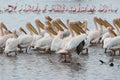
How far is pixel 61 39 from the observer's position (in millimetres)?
16203

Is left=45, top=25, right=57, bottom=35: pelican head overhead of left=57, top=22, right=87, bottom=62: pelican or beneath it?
overhead

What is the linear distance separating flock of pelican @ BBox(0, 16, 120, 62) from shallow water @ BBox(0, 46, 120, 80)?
26 cm

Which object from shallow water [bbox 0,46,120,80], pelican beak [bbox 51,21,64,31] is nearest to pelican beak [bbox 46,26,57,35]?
pelican beak [bbox 51,21,64,31]

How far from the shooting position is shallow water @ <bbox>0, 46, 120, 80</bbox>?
13.1 metres

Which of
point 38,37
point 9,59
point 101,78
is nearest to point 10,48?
point 9,59

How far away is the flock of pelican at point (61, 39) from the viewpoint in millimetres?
15172

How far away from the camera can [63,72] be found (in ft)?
44.9

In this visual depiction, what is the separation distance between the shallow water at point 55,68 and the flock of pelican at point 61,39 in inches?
10.4

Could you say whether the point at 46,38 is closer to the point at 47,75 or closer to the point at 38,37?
the point at 38,37

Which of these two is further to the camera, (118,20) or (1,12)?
(1,12)

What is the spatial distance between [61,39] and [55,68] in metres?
2.12

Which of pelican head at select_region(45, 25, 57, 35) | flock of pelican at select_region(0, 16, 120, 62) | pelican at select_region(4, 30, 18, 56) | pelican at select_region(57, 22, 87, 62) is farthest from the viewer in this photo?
pelican head at select_region(45, 25, 57, 35)

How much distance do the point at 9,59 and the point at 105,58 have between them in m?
2.54

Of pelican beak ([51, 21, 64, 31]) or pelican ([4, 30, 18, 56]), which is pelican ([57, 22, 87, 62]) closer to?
pelican ([4, 30, 18, 56])
